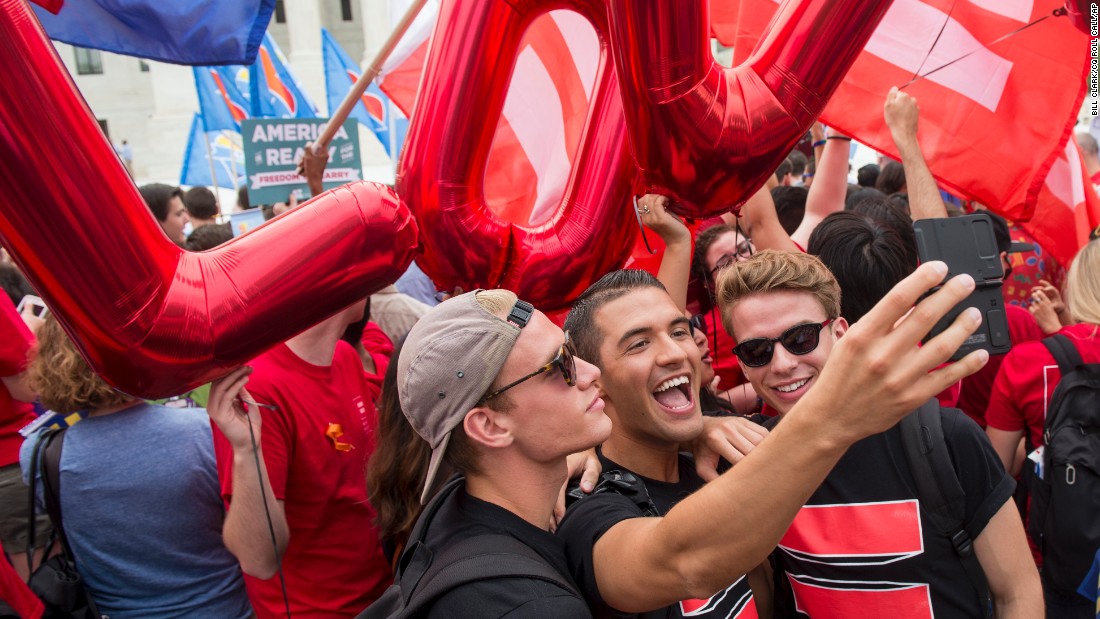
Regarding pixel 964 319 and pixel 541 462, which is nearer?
pixel 964 319

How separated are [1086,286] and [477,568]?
217cm

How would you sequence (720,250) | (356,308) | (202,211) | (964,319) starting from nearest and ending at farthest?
(964,319) → (356,308) → (720,250) → (202,211)

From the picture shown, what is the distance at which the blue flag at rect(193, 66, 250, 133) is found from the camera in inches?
342

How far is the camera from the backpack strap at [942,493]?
1777mm

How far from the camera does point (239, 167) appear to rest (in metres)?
11.6

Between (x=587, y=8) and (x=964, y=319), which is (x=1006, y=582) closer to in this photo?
(x=964, y=319)

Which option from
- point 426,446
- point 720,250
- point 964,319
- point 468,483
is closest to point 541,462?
point 468,483

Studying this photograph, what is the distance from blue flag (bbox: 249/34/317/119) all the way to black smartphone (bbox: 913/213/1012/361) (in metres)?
7.10

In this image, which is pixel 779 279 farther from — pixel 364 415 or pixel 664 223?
pixel 364 415

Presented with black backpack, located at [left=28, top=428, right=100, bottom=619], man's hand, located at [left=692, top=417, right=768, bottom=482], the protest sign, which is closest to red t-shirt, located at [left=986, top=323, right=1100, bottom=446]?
man's hand, located at [left=692, top=417, right=768, bottom=482]

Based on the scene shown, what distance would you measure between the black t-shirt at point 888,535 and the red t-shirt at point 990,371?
1.40 metres

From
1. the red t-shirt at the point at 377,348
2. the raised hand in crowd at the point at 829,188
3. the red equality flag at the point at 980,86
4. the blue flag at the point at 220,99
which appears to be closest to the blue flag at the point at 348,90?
the blue flag at the point at 220,99

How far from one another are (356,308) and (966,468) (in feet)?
6.47

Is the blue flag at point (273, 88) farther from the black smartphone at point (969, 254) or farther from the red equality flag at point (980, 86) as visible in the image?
the black smartphone at point (969, 254)
